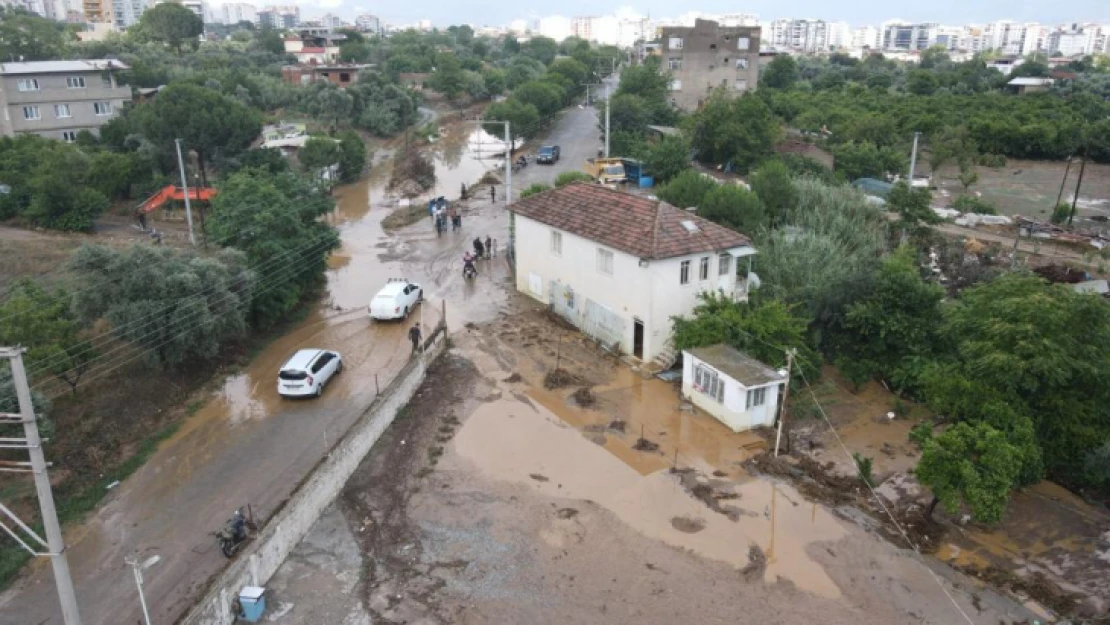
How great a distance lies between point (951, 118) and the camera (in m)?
75.9

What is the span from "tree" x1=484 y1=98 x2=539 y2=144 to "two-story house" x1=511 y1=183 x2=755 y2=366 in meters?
39.4

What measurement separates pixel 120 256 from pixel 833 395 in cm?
2197

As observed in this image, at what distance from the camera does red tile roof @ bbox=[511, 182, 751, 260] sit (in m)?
25.9

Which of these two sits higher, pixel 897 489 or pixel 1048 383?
pixel 1048 383

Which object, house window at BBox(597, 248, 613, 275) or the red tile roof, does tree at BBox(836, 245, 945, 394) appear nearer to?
the red tile roof

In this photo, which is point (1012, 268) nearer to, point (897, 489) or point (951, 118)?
point (897, 489)

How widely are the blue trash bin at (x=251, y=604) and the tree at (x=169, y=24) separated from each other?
115m

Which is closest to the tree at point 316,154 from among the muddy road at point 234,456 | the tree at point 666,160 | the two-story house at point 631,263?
the muddy road at point 234,456

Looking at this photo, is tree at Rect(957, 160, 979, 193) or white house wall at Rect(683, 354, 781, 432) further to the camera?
tree at Rect(957, 160, 979, 193)

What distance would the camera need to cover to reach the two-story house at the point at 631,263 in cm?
2589

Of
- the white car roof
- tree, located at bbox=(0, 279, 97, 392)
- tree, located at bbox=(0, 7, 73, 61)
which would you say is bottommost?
the white car roof

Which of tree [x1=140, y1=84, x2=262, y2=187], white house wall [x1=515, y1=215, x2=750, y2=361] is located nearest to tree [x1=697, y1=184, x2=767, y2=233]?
white house wall [x1=515, y1=215, x2=750, y2=361]

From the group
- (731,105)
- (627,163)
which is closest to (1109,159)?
(731,105)

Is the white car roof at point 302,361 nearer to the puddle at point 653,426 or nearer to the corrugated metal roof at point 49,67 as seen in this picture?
the puddle at point 653,426
